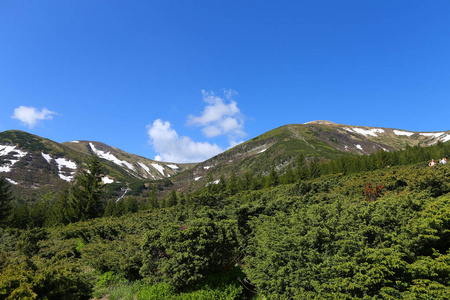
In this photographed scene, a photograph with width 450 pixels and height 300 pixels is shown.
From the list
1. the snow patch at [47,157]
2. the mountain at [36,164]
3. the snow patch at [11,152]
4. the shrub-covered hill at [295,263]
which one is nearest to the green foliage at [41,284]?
the shrub-covered hill at [295,263]

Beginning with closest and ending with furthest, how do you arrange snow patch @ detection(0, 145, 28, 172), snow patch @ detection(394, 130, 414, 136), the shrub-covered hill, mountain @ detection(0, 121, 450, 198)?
the shrub-covered hill
mountain @ detection(0, 121, 450, 198)
snow patch @ detection(0, 145, 28, 172)
snow patch @ detection(394, 130, 414, 136)

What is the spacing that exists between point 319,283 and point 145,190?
521ft

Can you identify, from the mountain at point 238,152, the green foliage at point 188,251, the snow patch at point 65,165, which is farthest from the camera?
the snow patch at point 65,165

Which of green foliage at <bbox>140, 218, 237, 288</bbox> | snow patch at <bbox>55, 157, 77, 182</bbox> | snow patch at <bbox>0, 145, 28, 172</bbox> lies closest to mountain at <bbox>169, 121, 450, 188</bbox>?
snow patch at <bbox>55, 157, 77, 182</bbox>

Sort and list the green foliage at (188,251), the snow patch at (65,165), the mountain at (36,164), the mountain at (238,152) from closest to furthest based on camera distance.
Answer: the green foliage at (188,251)
the mountain at (238,152)
the mountain at (36,164)
the snow patch at (65,165)

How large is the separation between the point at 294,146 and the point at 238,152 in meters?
46.5

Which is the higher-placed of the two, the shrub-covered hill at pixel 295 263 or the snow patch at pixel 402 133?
the snow patch at pixel 402 133

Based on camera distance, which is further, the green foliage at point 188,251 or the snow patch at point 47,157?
the snow patch at point 47,157

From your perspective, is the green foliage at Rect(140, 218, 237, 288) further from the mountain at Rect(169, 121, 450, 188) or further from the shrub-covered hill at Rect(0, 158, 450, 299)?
the mountain at Rect(169, 121, 450, 188)

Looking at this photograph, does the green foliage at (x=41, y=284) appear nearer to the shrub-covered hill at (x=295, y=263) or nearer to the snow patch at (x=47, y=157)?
the shrub-covered hill at (x=295, y=263)

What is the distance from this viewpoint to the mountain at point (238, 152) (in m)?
128

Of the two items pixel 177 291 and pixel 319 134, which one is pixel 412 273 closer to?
pixel 177 291

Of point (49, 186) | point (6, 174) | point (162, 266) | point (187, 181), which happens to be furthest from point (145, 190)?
point (162, 266)

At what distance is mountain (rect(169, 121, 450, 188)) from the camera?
120475 mm
